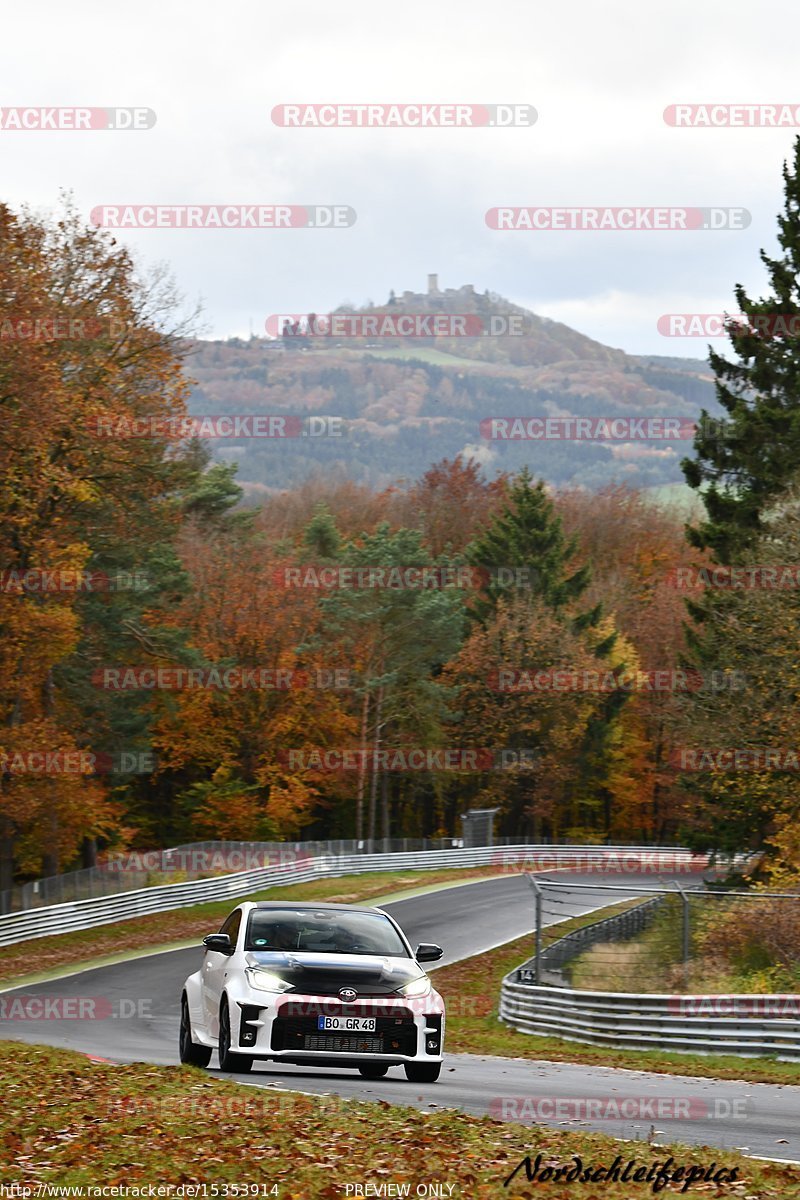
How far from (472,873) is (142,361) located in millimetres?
29850

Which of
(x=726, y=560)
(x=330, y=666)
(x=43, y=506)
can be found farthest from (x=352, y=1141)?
(x=330, y=666)

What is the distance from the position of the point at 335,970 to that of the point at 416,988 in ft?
2.40

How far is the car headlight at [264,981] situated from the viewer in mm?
13430

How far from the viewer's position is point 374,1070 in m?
14.4

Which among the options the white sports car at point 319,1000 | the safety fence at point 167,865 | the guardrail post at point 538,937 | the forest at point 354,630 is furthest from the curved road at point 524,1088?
the forest at point 354,630

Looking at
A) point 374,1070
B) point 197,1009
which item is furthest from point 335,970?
point 197,1009

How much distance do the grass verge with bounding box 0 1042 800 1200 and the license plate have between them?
1.08 metres

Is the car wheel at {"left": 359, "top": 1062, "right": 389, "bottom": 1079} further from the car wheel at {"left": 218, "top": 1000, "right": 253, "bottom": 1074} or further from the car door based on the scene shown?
the car door

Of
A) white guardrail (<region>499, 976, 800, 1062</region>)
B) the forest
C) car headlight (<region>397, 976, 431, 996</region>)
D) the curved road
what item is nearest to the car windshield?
car headlight (<region>397, 976, 431, 996</region>)

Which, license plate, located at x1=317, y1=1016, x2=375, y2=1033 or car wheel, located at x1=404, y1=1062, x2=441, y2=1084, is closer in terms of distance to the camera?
license plate, located at x1=317, y1=1016, x2=375, y2=1033

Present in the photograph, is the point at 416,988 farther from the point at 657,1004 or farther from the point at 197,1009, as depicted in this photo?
the point at 657,1004

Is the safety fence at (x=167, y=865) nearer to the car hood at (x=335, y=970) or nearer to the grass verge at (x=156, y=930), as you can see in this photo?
the grass verge at (x=156, y=930)

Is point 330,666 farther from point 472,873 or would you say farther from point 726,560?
point 726,560

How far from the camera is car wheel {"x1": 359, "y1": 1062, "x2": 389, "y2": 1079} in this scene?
45.7 feet
